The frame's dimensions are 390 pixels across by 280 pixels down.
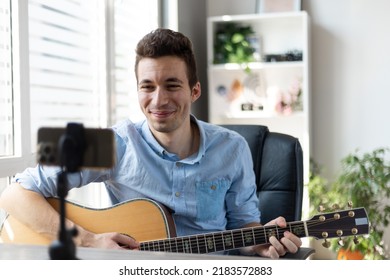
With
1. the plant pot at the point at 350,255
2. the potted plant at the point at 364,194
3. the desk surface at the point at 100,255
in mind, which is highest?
the desk surface at the point at 100,255

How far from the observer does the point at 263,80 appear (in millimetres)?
3941

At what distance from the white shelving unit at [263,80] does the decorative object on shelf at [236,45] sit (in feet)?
0.09

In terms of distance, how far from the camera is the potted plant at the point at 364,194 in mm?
3373

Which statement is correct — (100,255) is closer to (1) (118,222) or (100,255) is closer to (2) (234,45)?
(1) (118,222)

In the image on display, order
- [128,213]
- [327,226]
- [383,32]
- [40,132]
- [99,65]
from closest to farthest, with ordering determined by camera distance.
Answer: [40,132]
[327,226]
[128,213]
[99,65]
[383,32]

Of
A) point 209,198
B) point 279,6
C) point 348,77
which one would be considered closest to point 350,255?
point 348,77

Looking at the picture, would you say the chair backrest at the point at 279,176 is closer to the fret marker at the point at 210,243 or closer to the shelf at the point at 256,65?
the fret marker at the point at 210,243

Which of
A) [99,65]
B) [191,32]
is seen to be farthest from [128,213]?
[191,32]

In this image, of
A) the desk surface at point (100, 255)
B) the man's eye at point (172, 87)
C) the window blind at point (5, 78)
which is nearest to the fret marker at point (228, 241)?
the man's eye at point (172, 87)

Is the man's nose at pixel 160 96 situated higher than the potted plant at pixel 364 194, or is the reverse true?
the man's nose at pixel 160 96

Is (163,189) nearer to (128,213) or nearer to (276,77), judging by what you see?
(128,213)

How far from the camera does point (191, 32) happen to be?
3930mm

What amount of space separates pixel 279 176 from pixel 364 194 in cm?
153

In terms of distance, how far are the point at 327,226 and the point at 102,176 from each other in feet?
2.06
